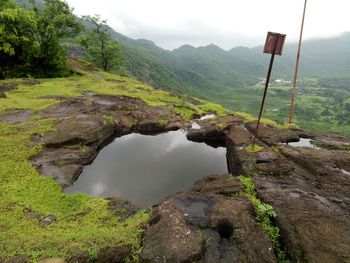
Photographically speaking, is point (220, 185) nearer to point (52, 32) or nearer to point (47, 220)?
point (47, 220)

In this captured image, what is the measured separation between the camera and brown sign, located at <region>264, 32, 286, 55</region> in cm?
1359

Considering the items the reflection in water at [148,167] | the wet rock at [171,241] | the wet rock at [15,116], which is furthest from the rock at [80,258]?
the wet rock at [15,116]

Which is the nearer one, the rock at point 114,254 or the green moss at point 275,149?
the rock at point 114,254

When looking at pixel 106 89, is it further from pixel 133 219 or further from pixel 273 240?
pixel 273 240

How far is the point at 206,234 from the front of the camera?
9734mm

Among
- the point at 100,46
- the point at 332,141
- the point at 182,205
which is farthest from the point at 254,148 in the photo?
the point at 100,46

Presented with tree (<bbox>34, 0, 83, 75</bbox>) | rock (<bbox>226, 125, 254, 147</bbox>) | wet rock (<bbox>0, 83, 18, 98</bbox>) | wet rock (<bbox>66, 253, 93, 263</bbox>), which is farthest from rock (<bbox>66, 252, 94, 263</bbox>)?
tree (<bbox>34, 0, 83, 75</bbox>)

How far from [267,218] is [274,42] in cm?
868

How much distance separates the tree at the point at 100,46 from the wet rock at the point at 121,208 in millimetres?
47418

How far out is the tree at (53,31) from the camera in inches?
1597

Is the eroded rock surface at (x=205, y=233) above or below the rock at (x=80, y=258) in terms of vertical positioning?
above

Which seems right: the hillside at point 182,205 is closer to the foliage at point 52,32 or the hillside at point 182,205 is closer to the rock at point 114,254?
the rock at point 114,254

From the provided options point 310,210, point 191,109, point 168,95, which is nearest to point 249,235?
point 310,210

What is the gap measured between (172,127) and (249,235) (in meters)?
18.1
